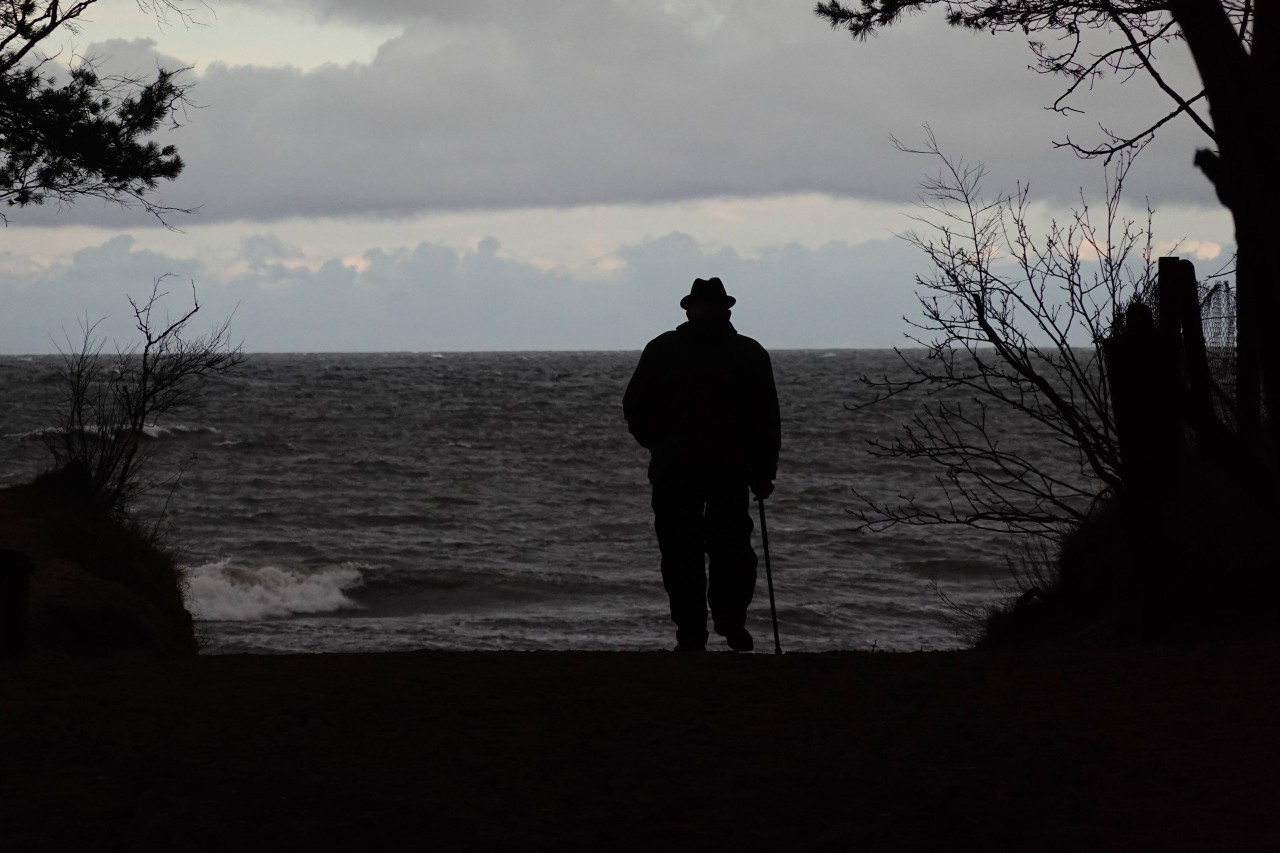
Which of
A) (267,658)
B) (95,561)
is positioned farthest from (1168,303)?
(95,561)

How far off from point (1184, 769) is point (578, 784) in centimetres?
173

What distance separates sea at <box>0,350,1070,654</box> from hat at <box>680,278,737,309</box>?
1.36 m

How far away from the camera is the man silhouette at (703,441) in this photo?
6590 mm

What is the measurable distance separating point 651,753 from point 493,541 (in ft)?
66.4

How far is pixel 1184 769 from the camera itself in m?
3.98

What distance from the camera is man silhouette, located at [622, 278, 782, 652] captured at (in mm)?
6590

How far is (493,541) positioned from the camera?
80.1ft

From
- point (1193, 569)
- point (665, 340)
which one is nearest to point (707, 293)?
point (665, 340)

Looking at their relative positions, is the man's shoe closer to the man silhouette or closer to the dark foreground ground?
the man silhouette

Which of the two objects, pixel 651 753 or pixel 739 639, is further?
pixel 739 639

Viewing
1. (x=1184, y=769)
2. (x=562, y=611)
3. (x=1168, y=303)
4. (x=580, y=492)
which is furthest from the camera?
(x=580, y=492)

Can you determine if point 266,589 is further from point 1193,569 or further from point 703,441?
point 1193,569

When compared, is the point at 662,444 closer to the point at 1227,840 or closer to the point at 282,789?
the point at 282,789

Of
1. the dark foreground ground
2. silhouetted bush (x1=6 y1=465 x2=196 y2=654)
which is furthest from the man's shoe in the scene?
silhouetted bush (x1=6 y1=465 x2=196 y2=654)
